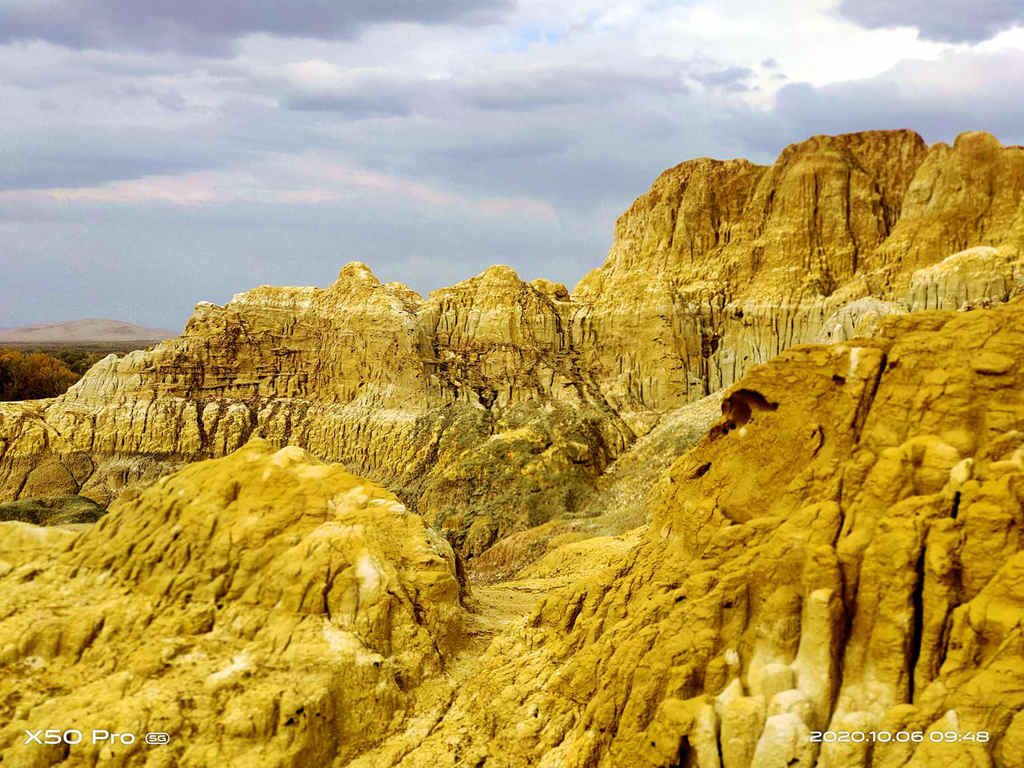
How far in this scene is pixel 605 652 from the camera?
1605 cm

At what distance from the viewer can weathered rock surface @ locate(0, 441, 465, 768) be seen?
52.0 feet

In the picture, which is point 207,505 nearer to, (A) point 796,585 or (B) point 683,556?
(B) point 683,556

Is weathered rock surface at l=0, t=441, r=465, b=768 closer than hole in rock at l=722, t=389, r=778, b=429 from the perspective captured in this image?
Yes

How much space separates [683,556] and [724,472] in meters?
1.93

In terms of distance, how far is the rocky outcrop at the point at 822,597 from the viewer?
1195 cm

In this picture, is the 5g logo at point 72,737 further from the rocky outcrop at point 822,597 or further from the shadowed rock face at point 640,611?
the rocky outcrop at point 822,597

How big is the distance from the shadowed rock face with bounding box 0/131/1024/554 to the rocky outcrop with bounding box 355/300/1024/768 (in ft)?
131

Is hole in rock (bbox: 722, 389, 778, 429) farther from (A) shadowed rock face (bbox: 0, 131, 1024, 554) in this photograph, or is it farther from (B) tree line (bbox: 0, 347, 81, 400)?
(B) tree line (bbox: 0, 347, 81, 400)

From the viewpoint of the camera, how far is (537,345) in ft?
227

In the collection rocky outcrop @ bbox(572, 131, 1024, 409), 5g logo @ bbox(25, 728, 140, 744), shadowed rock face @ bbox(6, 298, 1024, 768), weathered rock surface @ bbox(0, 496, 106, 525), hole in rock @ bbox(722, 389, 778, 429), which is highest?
rocky outcrop @ bbox(572, 131, 1024, 409)

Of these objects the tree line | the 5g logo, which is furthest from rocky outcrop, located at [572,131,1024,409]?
the tree line

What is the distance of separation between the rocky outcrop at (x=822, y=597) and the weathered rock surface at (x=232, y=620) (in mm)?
1656

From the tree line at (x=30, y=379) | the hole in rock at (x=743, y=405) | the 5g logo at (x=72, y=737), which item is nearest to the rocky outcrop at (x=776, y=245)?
the hole in rock at (x=743, y=405)

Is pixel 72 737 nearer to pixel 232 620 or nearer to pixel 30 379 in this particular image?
pixel 232 620
